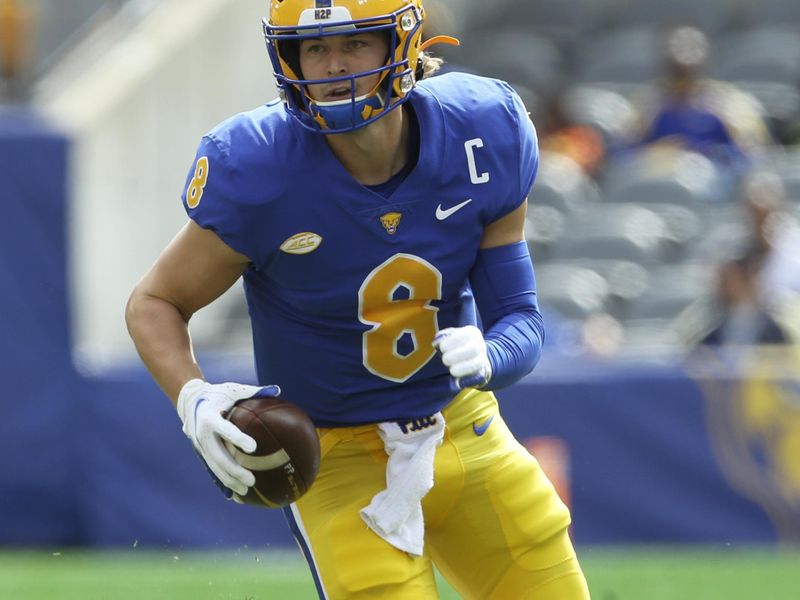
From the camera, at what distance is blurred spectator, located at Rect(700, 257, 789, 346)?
305 inches

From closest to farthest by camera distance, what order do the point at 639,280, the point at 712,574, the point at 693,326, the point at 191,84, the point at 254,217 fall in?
the point at 254,217, the point at 712,574, the point at 693,326, the point at 639,280, the point at 191,84

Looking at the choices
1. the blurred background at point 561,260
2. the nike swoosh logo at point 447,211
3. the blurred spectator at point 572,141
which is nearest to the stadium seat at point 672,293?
the blurred background at point 561,260

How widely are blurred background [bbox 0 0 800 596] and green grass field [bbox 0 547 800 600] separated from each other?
0.21 meters

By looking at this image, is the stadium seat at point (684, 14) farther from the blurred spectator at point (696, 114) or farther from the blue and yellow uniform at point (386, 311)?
the blue and yellow uniform at point (386, 311)

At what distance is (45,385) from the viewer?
8.22m

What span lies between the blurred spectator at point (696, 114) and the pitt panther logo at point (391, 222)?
674cm

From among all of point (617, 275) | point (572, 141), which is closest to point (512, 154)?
point (617, 275)

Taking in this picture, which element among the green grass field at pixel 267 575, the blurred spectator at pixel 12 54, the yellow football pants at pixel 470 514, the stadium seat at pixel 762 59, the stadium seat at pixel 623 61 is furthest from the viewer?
the stadium seat at pixel 623 61

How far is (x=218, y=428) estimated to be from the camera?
10.7 feet

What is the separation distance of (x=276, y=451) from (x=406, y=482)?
369 mm

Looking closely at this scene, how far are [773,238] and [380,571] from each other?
196 inches

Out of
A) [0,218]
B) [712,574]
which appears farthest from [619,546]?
[0,218]

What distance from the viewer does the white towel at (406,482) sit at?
347 centimetres

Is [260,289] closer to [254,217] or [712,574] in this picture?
[254,217]
